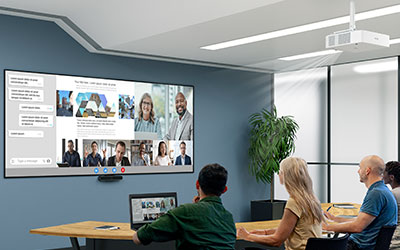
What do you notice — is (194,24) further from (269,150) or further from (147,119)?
(269,150)

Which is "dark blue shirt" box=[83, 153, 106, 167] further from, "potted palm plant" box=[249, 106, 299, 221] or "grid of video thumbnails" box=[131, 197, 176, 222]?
"grid of video thumbnails" box=[131, 197, 176, 222]

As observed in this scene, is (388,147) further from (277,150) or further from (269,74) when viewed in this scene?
(269,74)

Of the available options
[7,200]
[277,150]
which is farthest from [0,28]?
[277,150]

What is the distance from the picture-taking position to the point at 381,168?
161 inches

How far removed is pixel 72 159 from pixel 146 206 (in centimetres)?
295

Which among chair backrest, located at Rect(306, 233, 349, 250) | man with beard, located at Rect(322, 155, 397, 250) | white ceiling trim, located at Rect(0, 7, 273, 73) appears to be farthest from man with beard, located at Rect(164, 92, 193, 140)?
chair backrest, located at Rect(306, 233, 349, 250)

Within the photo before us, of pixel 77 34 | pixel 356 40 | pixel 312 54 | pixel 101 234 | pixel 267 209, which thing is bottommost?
pixel 267 209

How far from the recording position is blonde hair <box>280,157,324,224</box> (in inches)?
135

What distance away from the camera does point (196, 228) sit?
110 inches

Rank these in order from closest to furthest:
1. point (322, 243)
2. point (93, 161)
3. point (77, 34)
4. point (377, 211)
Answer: point (322, 243) → point (377, 211) → point (77, 34) → point (93, 161)

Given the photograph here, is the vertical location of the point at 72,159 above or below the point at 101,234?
above

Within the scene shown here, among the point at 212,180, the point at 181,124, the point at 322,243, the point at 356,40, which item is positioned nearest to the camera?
the point at 212,180

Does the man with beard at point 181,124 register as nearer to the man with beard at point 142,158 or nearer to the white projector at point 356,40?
the man with beard at point 142,158

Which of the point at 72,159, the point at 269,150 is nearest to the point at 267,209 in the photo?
the point at 269,150
